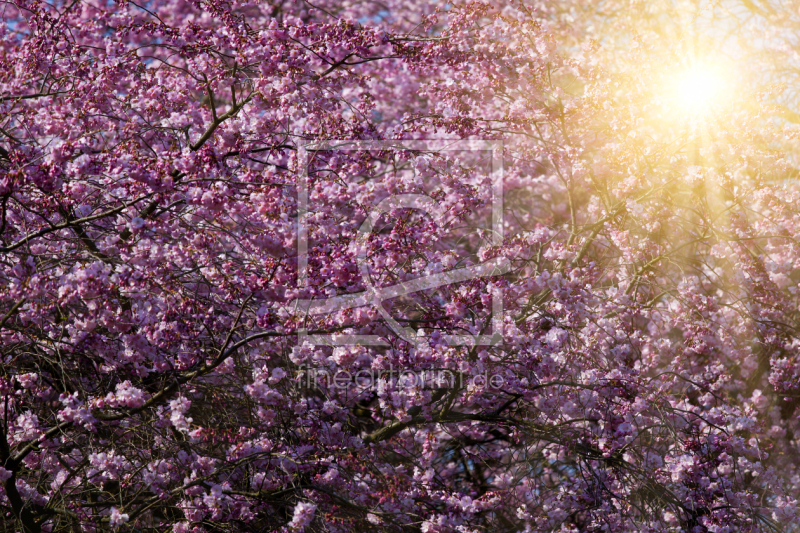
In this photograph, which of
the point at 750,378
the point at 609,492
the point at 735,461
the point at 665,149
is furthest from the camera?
the point at 750,378

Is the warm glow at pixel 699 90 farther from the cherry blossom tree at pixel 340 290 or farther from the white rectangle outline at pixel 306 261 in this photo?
the white rectangle outline at pixel 306 261

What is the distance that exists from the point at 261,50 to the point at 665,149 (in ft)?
14.8

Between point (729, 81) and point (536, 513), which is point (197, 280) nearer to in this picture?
point (536, 513)

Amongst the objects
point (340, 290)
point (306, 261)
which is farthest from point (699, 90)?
point (306, 261)

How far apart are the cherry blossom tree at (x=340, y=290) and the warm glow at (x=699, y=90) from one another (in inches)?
4.6

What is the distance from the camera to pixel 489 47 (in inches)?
340

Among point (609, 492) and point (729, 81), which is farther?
point (729, 81)

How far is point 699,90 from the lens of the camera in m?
9.73

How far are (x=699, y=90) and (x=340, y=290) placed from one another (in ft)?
18.4

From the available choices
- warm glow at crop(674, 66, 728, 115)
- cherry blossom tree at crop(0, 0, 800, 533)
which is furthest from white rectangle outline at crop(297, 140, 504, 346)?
warm glow at crop(674, 66, 728, 115)

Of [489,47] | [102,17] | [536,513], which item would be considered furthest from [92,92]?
[536,513]

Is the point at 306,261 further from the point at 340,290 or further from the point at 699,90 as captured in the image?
the point at 699,90

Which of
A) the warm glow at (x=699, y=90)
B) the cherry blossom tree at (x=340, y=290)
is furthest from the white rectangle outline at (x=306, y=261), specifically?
the warm glow at (x=699, y=90)

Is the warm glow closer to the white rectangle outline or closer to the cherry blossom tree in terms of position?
the cherry blossom tree
